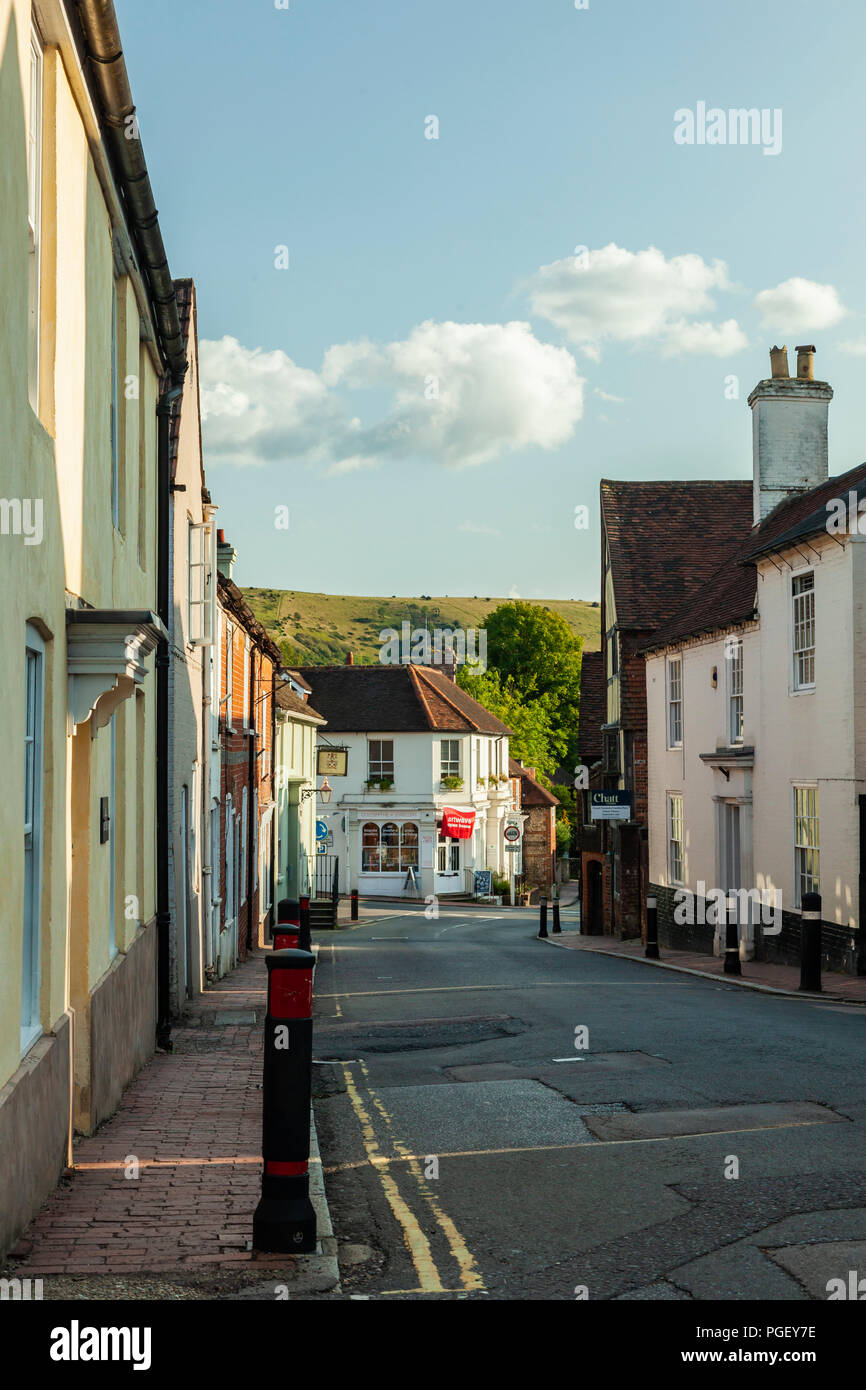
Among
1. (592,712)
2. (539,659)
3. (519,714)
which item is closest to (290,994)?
(592,712)

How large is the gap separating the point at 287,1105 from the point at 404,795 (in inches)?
1995

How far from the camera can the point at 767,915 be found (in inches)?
891

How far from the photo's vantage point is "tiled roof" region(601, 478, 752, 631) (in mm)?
31828

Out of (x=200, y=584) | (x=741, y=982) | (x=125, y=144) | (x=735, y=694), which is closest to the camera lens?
(x=125, y=144)

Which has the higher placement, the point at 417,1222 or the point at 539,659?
the point at 539,659

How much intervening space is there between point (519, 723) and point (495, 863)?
49.4 feet

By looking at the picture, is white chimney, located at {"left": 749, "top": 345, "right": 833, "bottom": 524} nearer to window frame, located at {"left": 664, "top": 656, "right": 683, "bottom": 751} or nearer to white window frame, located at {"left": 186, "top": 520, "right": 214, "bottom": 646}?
window frame, located at {"left": 664, "top": 656, "right": 683, "bottom": 751}

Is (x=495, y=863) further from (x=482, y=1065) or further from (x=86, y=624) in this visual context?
(x=86, y=624)

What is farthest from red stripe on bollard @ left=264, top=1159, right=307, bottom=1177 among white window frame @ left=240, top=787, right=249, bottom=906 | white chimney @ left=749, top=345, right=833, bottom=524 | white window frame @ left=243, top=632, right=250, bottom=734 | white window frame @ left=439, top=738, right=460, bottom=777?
white window frame @ left=439, top=738, right=460, bottom=777

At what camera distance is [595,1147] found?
7848mm

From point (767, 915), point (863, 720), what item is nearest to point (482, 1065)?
point (863, 720)

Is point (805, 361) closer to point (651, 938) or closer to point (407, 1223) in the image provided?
point (651, 938)

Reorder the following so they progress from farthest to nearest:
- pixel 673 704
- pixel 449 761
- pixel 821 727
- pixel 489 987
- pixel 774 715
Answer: pixel 449 761 → pixel 673 704 → pixel 774 715 → pixel 821 727 → pixel 489 987

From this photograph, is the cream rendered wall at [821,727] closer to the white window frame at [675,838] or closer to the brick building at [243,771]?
the white window frame at [675,838]
